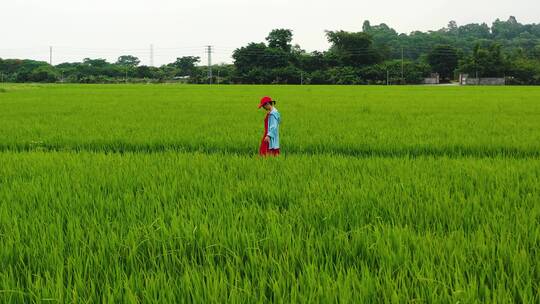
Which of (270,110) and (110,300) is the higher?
(270,110)

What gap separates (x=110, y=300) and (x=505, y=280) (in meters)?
1.41

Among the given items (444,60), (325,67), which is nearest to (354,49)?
(325,67)

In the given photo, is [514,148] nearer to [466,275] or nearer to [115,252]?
[466,275]

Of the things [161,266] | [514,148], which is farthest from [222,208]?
[514,148]

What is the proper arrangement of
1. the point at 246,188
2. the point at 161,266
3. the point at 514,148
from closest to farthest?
the point at 161,266 → the point at 246,188 → the point at 514,148

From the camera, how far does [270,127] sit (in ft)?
16.0

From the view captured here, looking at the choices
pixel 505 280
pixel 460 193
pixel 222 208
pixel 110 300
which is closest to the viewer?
pixel 110 300

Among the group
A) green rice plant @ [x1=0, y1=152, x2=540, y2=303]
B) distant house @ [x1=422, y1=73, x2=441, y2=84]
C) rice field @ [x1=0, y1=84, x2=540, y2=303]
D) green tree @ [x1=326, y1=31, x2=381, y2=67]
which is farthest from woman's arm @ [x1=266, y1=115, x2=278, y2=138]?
green tree @ [x1=326, y1=31, x2=381, y2=67]

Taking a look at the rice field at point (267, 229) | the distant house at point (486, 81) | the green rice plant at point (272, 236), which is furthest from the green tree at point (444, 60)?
the green rice plant at point (272, 236)

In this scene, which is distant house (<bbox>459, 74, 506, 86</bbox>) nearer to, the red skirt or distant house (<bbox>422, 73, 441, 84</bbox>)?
distant house (<bbox>422, 73, 441, 84</bbox>)

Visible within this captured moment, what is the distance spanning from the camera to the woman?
481 cm

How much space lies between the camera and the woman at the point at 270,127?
4.81 m

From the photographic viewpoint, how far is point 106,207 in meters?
2.80

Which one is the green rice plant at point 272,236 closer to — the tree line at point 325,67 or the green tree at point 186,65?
the tree line at point 325,67
